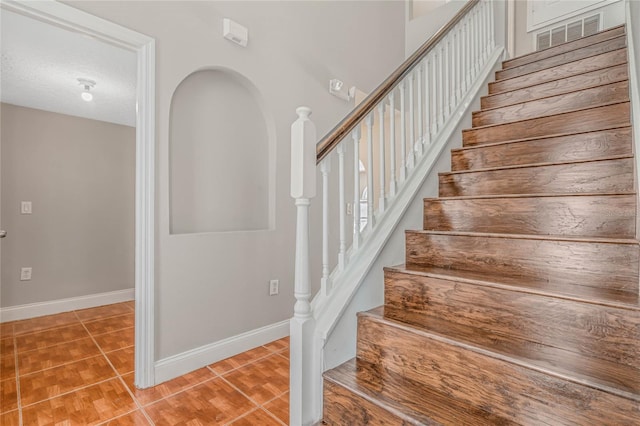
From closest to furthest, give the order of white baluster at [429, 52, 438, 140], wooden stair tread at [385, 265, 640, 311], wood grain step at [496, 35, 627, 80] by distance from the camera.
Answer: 1. wooden stair tread at [385, 265, 640, 311]
2. white baluster at [429, 52, 438, 140]
3. wood grain step at [496, 35, 627, 80]

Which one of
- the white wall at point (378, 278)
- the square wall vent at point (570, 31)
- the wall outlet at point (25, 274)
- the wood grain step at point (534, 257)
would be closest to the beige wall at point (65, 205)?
the wall outlet at point (25, 274)

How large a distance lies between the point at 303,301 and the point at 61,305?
3.36 metres

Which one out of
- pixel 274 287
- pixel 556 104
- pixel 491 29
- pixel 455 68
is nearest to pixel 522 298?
pixel 556 104

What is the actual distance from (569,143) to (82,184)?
4.31 m

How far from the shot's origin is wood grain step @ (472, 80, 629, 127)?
183 cm

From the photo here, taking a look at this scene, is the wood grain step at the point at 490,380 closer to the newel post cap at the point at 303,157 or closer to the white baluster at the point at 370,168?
the white baluster at the point at 370,168

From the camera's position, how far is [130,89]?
2.86 m

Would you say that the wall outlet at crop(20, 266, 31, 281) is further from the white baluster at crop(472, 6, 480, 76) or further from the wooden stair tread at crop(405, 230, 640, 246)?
the white baluster at crop(472, 6, 480, 76)

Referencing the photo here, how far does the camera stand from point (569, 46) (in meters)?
2.69

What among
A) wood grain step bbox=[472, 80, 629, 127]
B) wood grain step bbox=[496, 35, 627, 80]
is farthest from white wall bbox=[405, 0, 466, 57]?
wood grain step bbox=[472, 80, 629, 127]

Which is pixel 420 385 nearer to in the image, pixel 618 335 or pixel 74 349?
pixel 618 335

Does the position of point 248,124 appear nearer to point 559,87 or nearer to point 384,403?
point 384,403

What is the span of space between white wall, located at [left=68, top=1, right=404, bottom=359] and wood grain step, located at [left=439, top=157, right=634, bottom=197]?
135 centimetres

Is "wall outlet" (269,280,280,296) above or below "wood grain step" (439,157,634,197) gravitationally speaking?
below
